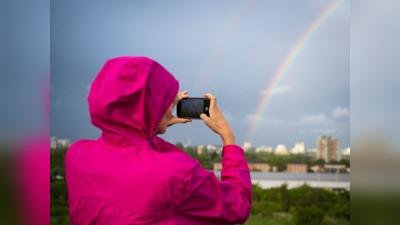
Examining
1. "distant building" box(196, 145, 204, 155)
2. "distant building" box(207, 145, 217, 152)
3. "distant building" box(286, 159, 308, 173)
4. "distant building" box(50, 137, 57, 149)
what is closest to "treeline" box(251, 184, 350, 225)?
"distant building" box(286, 159, 308, 173)

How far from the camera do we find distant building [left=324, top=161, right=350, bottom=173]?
10.3 meters

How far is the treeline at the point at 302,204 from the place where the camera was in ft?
29.5

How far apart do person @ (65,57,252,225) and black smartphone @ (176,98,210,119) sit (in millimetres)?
239

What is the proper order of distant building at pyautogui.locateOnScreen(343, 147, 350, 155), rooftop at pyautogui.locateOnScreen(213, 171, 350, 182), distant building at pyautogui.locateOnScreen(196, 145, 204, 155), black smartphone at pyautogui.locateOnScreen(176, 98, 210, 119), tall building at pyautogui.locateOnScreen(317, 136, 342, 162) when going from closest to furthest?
black smartphone at pyautogui.locateOnScreen(176, 98, 210, 119) < distant building at pyautogui.locateOnScreen(196, 145, 204, 155) < rooftop at pyautogui.locateOnScreen(213, 171, 350, 182) < distant building at pyautogui.locateOnScreen(343, 147, 350, 155) < tall building at pyautogui.locateOnScreen(317, 136, 342, 162)

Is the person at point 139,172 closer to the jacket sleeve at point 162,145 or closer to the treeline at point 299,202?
the jacket sleeve at point 162,145

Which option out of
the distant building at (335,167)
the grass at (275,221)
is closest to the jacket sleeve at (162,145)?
the grass at (275,221)

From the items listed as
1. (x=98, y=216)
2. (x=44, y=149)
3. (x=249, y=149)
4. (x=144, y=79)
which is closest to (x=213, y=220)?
(x=98, y=216)

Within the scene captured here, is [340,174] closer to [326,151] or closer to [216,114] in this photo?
[326,151]

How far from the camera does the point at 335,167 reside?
10430 millimetres

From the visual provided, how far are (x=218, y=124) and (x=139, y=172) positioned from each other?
0.38 m

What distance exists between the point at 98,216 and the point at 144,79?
447 mm

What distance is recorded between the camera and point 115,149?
0.95 metres

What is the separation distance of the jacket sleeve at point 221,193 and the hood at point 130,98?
210mm

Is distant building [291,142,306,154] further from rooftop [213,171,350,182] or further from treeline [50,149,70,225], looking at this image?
treeline [50,149,70,225]
